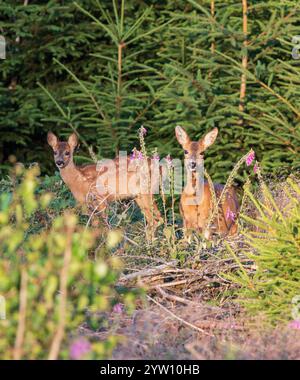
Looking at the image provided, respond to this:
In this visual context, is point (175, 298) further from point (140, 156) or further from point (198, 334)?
point (140, 156)

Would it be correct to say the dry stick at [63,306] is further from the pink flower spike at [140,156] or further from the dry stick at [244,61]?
the dry stick at [244,61]

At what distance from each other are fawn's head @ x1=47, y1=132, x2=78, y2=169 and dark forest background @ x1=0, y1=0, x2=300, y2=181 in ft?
1.43

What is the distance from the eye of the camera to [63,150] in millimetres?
11562

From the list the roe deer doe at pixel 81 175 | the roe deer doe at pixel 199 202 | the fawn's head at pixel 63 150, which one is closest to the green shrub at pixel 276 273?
the roe deer doe at pixel 199 202

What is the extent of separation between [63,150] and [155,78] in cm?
200

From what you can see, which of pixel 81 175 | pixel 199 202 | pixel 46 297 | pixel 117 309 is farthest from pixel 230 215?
pixel 46 297

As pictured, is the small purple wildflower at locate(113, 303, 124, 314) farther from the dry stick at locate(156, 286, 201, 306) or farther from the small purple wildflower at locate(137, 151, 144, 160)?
the small purple wildflower at locate(137, 151, 144, 160)

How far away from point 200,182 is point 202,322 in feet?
12.9

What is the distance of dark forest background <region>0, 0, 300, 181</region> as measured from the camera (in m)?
11.7

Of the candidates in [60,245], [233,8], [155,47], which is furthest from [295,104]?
[60,245]

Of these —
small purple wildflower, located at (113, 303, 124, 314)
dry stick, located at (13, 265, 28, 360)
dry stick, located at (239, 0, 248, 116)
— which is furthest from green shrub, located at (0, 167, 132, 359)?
dry stick, located at (239, 0, 248, 116)
